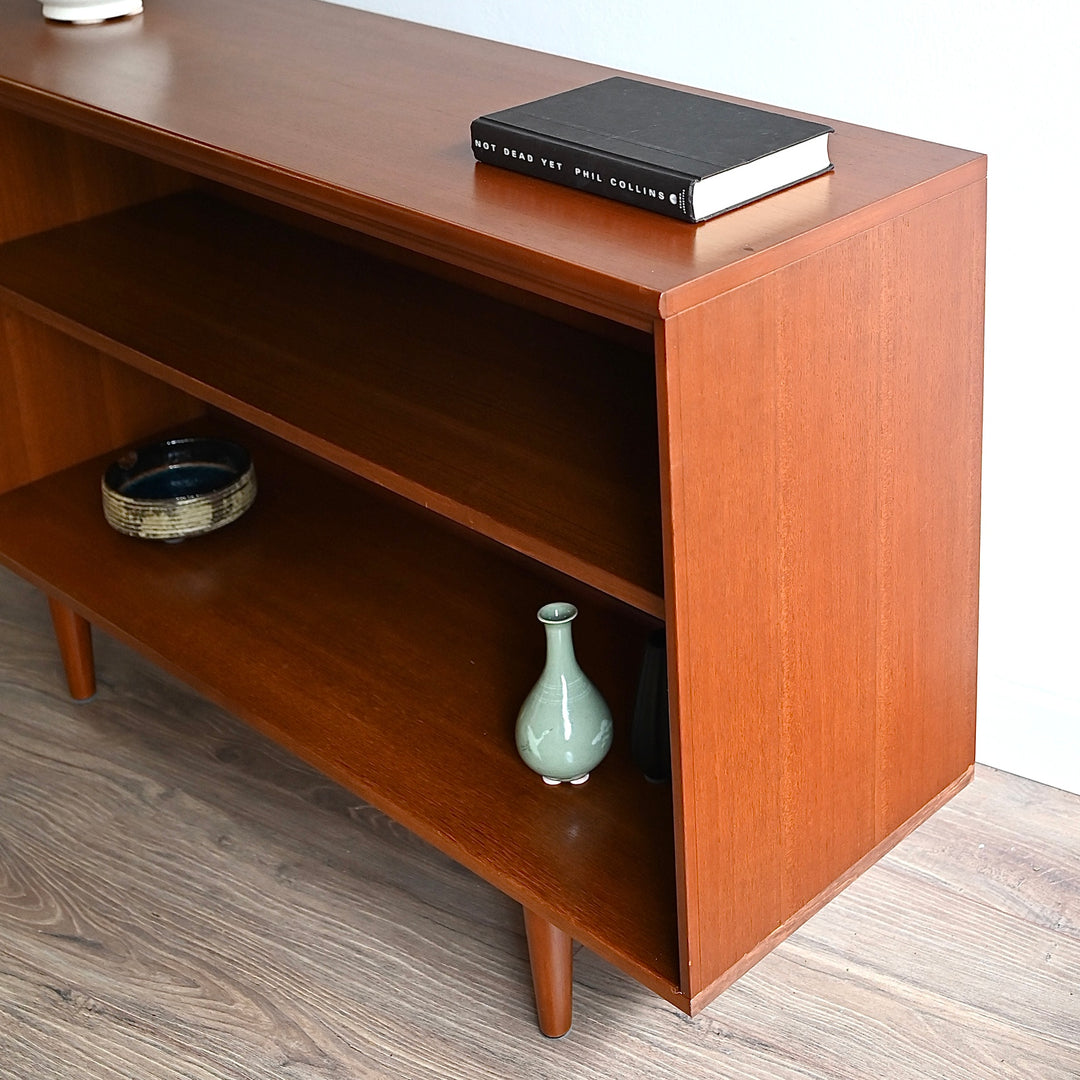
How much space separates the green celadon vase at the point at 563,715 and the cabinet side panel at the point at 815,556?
0.26m

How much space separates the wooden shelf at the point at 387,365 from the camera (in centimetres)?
137

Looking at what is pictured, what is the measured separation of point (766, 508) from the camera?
124 cm

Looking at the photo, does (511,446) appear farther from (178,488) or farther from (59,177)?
(59,177)

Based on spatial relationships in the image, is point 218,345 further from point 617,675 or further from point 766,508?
point 766,508

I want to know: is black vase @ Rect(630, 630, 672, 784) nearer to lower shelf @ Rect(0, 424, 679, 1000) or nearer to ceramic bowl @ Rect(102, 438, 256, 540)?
lower shelf @ Rect(0, 424, 679, 1000)

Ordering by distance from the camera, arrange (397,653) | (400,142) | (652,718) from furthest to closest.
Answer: (397,653) → (652,718) → (400,142)

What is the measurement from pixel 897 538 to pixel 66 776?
129 cm

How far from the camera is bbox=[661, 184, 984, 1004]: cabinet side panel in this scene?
1.18 meters

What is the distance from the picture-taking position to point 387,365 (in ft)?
5.48

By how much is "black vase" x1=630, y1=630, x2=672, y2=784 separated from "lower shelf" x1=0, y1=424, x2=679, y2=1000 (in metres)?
0.03

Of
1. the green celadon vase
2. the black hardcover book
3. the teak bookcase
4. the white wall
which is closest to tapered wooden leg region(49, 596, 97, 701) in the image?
the teak bookcase

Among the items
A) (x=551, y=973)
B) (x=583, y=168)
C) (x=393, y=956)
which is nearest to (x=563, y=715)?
(x=551, y=973)

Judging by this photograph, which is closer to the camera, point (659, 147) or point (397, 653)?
point (659, 147)

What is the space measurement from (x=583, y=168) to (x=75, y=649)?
1.30 metres
